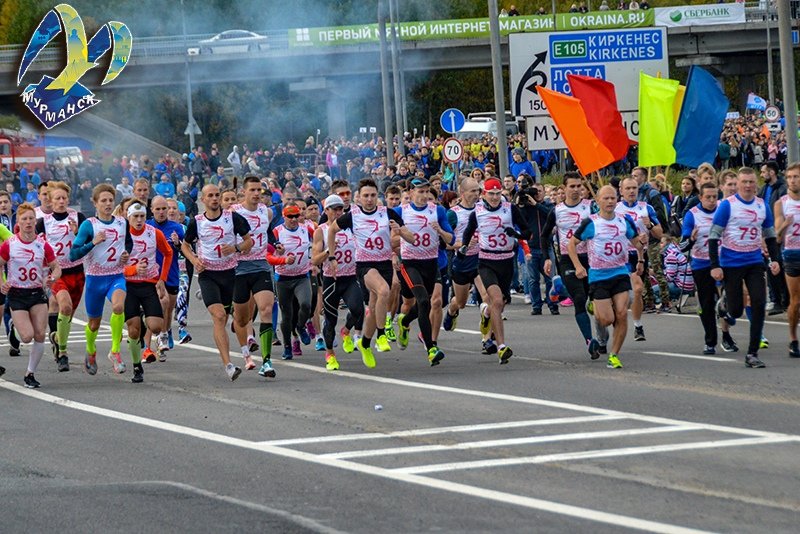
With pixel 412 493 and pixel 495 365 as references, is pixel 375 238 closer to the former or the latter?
pixel 495 365

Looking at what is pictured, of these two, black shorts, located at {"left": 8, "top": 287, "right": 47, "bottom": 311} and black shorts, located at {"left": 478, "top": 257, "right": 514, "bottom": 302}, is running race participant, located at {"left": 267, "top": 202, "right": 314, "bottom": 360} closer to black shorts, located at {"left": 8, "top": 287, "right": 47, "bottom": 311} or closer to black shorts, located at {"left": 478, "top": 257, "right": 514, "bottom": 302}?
black shorts, located at {"left": 478, "top": 257, "right": 514, "bottom": 302}

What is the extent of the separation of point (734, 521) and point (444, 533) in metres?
1.55

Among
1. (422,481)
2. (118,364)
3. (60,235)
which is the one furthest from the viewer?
(60,235)

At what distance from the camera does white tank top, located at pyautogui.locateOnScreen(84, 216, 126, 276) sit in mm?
16109

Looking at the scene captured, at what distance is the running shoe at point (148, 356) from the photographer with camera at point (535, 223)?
6176mm

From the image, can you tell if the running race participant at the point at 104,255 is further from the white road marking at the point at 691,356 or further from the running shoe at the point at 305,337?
the white road marking at the point at 691,356

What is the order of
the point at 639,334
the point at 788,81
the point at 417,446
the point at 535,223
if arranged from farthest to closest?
the point at 535,223 < the point at 788,81 < the point at 639,334 < the point at 417,446

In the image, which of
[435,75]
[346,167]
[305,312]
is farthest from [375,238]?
[435,75]

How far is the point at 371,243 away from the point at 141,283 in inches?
94.1

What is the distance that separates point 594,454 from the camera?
10555 millimetres

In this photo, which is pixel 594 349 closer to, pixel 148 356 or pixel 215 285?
pixel 215 285

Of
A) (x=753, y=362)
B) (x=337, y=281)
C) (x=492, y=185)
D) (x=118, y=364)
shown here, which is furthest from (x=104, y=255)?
(x=753, y=362)

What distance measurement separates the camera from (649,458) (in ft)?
33.9

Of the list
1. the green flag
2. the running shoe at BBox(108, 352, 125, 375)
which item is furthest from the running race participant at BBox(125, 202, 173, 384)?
the green flag
